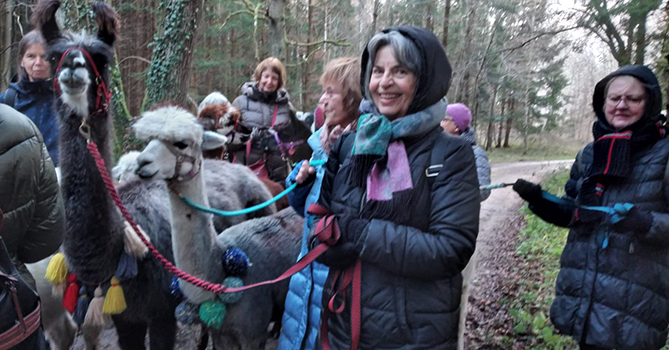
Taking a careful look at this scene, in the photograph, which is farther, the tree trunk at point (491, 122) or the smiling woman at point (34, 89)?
the tree trunk at point (491, 122)

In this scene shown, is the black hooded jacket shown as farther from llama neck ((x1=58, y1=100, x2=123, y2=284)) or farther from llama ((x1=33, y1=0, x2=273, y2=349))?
llama neck ((x1=58, y1=100, x2=123, y2=284))

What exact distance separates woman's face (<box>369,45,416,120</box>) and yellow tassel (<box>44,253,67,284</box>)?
92.5 inches

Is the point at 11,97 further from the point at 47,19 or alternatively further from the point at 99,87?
the point at 99,87

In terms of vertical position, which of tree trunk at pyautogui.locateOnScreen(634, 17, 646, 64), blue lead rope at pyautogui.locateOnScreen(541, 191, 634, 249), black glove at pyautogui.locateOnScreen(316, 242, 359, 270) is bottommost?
black glove at pyautogui.locateOnScreen(316, 242, 359, 270)

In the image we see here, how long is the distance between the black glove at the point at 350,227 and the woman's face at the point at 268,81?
3.81 m

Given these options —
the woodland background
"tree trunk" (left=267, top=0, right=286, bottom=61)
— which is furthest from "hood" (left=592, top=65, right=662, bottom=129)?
"tree trunk" (left=267, top=0, right=286, bottom=61)

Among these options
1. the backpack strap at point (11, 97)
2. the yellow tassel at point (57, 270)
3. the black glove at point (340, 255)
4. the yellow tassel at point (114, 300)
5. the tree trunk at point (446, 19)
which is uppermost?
the tree trunk at point (446, 19)

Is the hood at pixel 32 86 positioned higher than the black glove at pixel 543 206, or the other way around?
the hood at pixel 32 86

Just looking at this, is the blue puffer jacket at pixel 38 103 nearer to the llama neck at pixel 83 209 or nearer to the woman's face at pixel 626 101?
the llama neck at pixel 83 209


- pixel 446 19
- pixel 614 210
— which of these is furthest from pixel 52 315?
pixel 446 19

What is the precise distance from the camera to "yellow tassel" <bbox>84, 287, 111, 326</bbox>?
280 cm

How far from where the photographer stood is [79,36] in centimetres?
289

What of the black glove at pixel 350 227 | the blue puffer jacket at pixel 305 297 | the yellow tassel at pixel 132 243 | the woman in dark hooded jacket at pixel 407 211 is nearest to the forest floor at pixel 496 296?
the yellow tassel at pixel 132 243

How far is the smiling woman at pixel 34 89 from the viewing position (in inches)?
145
